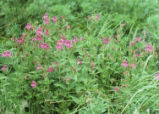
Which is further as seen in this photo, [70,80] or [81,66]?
[81,66]

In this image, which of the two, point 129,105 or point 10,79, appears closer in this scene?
point 129,105

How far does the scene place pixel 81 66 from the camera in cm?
256

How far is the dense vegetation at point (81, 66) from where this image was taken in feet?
7.75

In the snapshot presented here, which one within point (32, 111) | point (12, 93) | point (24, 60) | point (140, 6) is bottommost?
point (32, 111)

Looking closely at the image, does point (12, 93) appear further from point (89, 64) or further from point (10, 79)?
point (89, 64)

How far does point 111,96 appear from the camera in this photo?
8.13ft

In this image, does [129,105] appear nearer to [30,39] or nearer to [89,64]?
[89,64]

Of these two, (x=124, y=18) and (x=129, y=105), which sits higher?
(x=124, y=18)

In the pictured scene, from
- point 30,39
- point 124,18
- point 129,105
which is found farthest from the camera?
point 124,18

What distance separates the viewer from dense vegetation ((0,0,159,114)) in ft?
7.75

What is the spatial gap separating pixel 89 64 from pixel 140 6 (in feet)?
4.81

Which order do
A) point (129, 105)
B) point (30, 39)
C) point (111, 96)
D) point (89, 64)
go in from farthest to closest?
point (30, 39), point (89, 64), point (111, 96), point (129, 105)

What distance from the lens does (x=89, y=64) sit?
2643mm

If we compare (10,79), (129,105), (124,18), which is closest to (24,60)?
(10,79)
